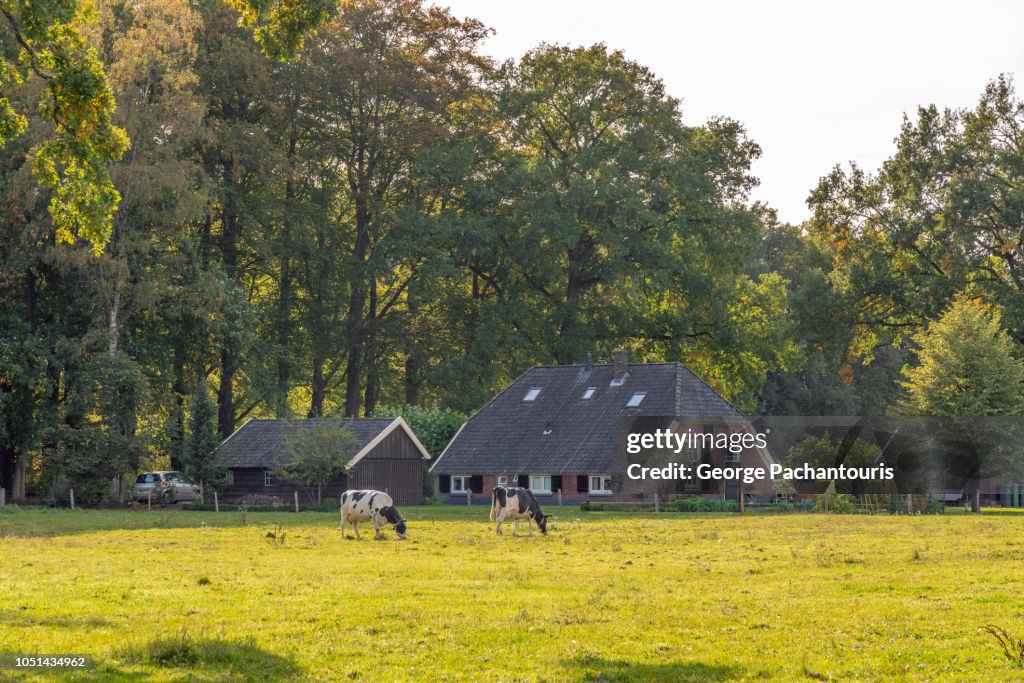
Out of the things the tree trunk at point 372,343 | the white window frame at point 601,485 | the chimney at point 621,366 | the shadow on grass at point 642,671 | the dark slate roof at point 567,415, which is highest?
the tree trunk at point 372,343

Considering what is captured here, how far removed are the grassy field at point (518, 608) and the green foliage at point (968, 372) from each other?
2685 cm

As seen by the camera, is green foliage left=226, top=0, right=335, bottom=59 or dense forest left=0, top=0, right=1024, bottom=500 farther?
dense forest left=0, top=0, right=1024, bottom=500

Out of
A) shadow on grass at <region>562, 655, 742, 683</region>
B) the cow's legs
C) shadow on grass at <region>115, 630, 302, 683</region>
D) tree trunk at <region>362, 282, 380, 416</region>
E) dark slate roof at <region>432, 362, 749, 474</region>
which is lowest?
shadow on grass at <region>562, 655, 742, 683</region>

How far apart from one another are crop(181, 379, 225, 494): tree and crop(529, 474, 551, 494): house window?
1515 cm

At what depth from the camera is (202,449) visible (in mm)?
59344

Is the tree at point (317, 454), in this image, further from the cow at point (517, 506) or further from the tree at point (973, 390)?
the tree at point (973, 390)

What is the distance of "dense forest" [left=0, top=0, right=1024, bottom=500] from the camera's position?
58594 mm

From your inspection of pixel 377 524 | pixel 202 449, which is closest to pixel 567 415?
pixel 202 449

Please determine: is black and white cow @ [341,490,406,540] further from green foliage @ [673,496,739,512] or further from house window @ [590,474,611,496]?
house window @ [590,474,611,496]

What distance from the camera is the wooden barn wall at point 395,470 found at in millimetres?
61531

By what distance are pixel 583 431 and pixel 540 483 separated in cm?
336

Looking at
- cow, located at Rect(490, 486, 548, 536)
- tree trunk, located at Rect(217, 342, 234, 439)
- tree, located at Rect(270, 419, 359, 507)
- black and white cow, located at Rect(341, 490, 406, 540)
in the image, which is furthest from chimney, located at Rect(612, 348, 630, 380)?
black and white cow, located at Rect(341, 490, 406, 540)

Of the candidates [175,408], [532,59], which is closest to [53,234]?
[175,408]

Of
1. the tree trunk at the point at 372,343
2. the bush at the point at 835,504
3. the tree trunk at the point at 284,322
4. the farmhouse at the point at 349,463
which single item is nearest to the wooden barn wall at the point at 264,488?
the farmhouse at the point at 349,463
